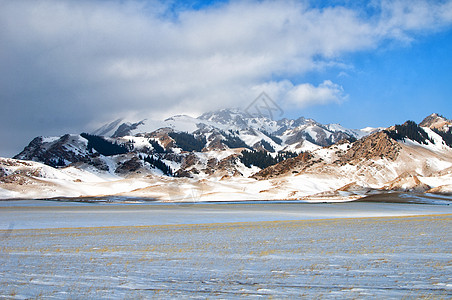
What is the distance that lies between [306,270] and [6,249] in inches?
440

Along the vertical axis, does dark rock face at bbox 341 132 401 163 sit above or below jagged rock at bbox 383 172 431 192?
above

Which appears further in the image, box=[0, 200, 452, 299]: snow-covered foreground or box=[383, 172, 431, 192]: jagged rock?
box=[383, 172, 431, 192]: jagged rock

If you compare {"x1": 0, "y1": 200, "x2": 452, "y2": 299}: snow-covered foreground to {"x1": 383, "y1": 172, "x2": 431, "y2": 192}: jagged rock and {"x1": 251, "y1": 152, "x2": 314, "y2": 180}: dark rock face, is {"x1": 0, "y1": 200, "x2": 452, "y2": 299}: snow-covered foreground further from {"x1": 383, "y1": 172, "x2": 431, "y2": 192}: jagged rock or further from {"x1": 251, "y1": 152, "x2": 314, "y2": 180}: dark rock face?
{"x1": 251, "y1": 152, "x2": 314, "y2": 180}: dark rock face

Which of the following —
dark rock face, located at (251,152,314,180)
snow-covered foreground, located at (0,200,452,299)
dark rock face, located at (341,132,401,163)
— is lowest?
snow-covered foreground, located at (0,200,452,299)

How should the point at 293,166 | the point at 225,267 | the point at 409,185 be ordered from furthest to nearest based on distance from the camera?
the point at 293,166 < the point at 409,185 < the point at 225,267

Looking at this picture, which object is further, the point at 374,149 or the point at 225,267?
the point at 374,149

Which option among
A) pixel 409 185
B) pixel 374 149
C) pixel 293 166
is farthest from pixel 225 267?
pixel 293 166

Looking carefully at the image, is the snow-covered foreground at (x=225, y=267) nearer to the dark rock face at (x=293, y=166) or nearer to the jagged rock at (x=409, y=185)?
the jagged rock at (x=409, y=185)

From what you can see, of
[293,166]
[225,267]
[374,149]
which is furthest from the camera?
[293,166]

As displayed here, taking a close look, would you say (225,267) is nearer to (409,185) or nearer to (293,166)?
(409,185)

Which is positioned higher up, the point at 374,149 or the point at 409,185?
the point at 374,149

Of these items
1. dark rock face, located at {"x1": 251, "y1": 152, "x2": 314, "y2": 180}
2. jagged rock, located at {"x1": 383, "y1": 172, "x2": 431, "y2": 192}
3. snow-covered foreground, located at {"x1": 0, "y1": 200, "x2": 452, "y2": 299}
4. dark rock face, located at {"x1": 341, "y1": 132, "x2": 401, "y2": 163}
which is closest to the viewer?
snow-covered foreground, located at {"x1": 0, "y1": 200, "x2": 452, "y2": 299}

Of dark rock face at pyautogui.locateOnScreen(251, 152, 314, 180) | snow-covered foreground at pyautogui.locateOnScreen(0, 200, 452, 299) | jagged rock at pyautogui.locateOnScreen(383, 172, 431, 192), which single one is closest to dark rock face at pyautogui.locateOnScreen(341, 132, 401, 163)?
dark rock face at pyautogui.locateOnScreen(251, 152, 314, 180)

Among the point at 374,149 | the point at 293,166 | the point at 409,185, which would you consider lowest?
the point at 409,185
